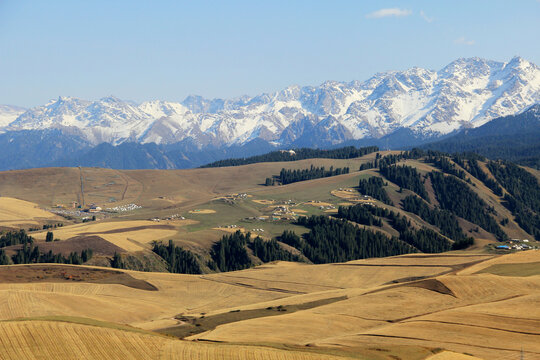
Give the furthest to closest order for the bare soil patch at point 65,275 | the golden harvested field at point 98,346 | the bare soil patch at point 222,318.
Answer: the bare soil patch at point 65,275 → the bare soil patch at point 222,318 → the golden harvested field at point 98,346

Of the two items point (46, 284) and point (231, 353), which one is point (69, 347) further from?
point (46, 284)

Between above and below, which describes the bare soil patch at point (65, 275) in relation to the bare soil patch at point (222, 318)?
above

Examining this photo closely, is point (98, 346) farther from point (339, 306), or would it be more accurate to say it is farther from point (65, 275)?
point (65, 275)

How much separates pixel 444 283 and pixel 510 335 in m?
37.0

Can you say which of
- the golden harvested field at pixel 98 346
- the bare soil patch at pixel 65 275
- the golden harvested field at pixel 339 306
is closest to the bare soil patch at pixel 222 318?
the golden harvested field at pixel 339 306

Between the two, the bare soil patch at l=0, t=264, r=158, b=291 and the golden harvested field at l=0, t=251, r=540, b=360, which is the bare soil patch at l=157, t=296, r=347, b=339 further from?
the bare soil patch at l=0, t=264, r=158, b=291

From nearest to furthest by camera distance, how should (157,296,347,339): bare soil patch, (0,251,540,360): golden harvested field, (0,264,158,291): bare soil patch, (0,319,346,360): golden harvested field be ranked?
(0,319,346,360): golden harvested field → (0,251,540,360): golden harvested field → (157,296,347,339): bare soil patch → (0,264,158,291): bare soil patch

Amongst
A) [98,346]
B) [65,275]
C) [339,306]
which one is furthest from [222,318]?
[65,275]

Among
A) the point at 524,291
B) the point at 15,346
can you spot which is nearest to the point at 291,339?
the point at 15,346

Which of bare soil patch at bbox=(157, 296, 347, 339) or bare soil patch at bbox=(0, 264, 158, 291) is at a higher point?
bare soil patch at bbox=(0, 264, 158, 291)

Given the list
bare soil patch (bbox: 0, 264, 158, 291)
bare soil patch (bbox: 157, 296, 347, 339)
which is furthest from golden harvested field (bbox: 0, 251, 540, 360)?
bare soil patch (bbox: 0, 264, 158, 291)

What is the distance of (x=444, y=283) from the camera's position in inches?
5153

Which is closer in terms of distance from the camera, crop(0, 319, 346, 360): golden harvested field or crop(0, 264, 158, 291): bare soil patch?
crop(0, 319, 346, 360): golden harvested field

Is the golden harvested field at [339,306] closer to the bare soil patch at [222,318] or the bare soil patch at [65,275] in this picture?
the bare soil patch at [222,318]
